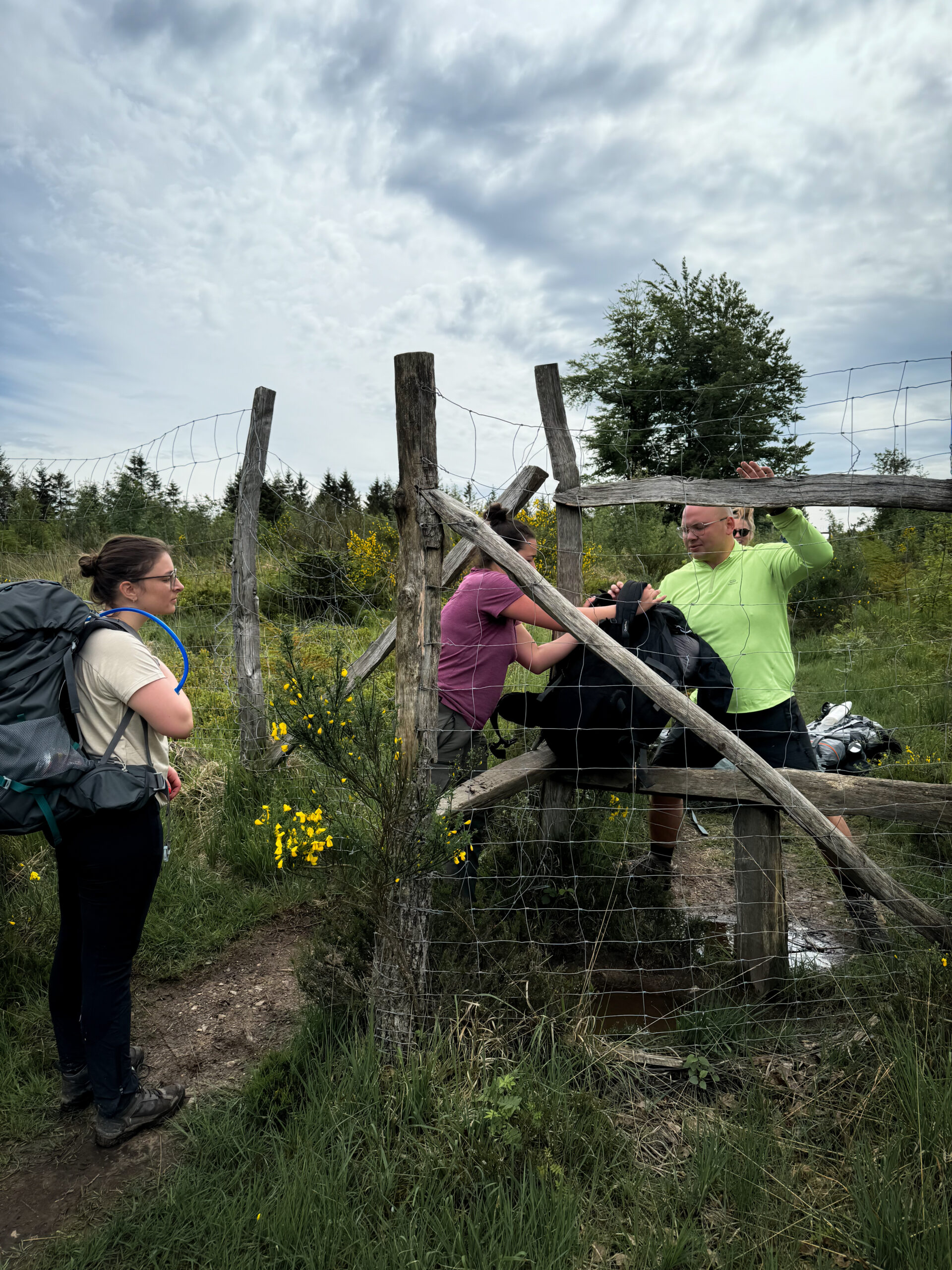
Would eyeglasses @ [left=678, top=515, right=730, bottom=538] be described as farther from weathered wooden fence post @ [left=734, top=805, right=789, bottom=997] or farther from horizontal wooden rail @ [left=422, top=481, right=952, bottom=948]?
weathered wooden fence post @ [left=734, top=805, right=789, bottom=997]

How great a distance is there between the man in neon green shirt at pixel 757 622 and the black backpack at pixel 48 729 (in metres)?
2.34

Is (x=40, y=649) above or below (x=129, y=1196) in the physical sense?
above

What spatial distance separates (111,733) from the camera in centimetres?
236

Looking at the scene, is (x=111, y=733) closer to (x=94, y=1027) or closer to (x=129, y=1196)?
(x=94, y=1027)

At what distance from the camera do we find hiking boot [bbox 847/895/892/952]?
10.8 ft

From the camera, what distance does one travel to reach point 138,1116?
252 centimetres

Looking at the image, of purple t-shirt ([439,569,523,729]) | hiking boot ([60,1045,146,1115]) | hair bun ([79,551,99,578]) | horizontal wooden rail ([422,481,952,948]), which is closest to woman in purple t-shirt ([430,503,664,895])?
purple t-shirt ([439,569,523,729])

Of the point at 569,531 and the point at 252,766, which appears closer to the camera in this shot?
the point at 569,531

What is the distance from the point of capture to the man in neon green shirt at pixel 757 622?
338 cm

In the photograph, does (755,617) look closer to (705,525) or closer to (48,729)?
(705,525)

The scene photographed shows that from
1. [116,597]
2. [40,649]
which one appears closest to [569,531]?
[116,597]

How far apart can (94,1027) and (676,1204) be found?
6.28 feet

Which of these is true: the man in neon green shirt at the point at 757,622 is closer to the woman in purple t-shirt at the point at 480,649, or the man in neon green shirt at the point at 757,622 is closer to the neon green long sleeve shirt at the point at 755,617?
the neon green long sleeve shirt at the point at 755,617

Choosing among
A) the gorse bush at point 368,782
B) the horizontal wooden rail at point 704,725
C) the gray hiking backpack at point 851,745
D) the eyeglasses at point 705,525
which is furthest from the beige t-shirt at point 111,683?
the gray hiking backpack at point 851,745
